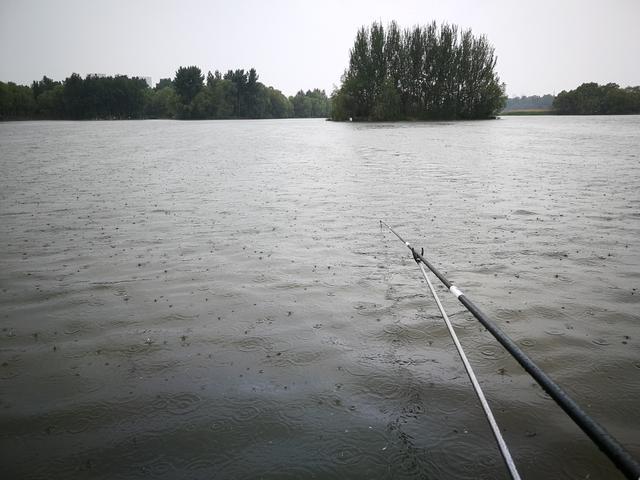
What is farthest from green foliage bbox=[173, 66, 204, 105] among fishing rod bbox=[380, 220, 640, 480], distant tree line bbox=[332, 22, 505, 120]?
fishing rod bbox=[380, 220, 640, 480]

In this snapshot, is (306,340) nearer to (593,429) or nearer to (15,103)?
(593,429)

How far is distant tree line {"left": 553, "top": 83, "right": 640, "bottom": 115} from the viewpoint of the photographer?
12659cm

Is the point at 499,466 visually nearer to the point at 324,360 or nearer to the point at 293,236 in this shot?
the point at 324,360

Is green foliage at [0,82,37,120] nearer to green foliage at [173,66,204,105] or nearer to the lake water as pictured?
green foliage at [173,66,204,105]

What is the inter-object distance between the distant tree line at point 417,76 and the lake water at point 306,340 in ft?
283

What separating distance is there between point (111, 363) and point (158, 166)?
843 inches

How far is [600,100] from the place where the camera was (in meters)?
133

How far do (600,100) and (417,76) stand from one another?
77.9 meters

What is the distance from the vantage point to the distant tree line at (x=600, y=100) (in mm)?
126588

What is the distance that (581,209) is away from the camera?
40.2 ft

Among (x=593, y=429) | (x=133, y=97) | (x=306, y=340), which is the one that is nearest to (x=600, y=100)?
(x=306, y=340)

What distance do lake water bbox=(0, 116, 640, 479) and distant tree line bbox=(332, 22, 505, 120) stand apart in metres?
86.1

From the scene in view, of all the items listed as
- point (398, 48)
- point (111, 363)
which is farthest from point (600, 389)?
point (398, 48)

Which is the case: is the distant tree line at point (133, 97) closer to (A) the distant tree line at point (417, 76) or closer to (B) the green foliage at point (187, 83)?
(B) the green foliage at point (187, 83)
